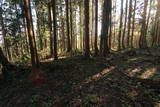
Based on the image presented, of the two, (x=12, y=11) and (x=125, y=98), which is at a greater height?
(x=12, y=11)

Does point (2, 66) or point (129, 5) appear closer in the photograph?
point (2, 66)

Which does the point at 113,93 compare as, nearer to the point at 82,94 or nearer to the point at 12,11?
the point at 82,94

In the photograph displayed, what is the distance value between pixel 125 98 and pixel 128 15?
17.2 metres

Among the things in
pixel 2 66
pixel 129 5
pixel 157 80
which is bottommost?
pixel 157 80

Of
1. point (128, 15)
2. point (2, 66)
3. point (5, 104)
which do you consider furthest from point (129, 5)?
point (5, 104)

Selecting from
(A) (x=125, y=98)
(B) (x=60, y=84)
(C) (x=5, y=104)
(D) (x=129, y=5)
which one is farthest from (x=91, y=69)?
(D) (x=129, y=5)

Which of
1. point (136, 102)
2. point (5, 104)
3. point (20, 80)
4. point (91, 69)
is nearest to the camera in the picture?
point (136, 102)

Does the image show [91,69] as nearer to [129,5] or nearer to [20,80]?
[20,80]

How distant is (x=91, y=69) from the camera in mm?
7969

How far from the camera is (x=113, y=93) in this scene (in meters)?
5.12

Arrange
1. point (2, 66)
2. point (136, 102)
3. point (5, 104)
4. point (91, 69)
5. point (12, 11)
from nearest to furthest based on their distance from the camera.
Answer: point (136, 102) < point (5, 104) < point (2, 66) < point (91, 69) < point (12, 11)

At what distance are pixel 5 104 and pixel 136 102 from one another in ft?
17.1

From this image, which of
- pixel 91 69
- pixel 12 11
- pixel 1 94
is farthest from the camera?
pixel 12 11

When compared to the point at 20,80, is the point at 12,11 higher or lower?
higher
